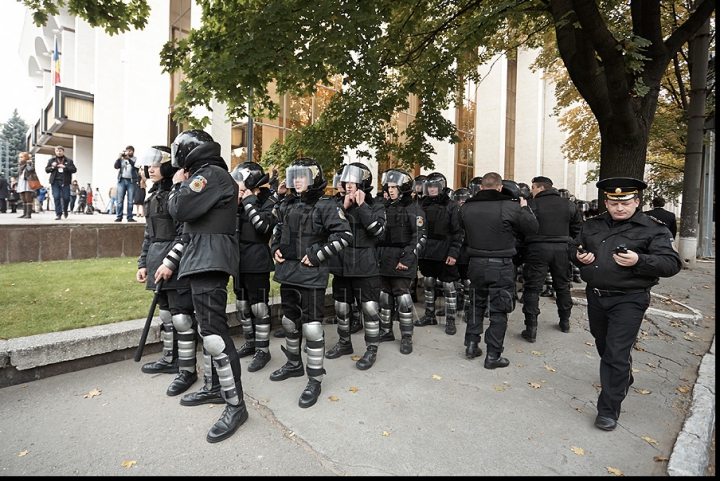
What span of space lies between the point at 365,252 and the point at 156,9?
20.1 meters

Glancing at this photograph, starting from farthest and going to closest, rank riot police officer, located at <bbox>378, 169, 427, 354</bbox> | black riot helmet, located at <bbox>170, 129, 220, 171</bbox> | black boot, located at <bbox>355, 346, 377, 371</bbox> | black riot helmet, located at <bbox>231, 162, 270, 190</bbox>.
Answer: riot police officer, located at <bbox>378, 169, 427, 354</bbox>, black riot helmet, located at <bbox>231, 162, 270, 190</bbox>, black boot, located at <bbox>355, 346, 377, 371</bbox>, black riot helmet, located at <bbox>170, 129, 220, 171</bbox>

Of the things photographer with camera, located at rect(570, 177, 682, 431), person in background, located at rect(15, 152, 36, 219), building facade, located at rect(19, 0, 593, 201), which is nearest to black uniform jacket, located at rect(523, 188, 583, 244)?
photographer with camera, located at rect(570, 177, 682, 431)

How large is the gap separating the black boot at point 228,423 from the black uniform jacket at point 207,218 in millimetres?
1062

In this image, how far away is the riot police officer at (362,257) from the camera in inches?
183

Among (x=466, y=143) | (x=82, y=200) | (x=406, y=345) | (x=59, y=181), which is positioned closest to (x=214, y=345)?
(x=406, y=345)

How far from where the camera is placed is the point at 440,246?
649 cm

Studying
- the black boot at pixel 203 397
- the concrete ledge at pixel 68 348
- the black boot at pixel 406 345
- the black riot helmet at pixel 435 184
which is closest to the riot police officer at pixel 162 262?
the black boot at pixel 203 397

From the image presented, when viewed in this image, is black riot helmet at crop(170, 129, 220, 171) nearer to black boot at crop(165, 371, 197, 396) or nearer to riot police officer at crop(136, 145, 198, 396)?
riot police officer at crop(136, 145, 198, 396)

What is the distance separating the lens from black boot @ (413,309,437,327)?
21.5ft

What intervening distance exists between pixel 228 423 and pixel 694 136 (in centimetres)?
1420

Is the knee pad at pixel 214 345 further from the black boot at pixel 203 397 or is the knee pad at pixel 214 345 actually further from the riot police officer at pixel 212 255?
the black boot at pixel 203 397

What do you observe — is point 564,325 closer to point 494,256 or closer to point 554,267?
point 554,267

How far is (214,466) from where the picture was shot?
274 centimetres

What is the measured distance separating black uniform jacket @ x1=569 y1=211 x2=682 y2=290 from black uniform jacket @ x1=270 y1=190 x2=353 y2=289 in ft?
7.10
